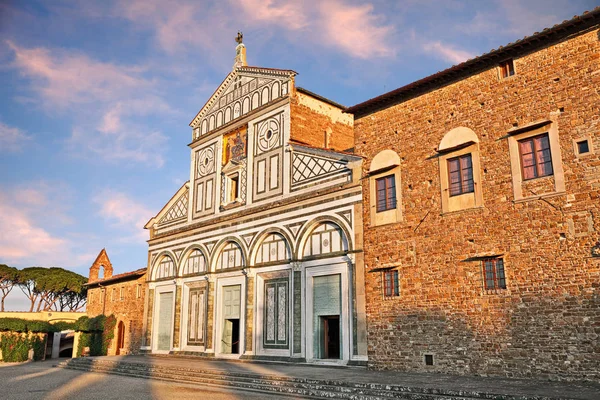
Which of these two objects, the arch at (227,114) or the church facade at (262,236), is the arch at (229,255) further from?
the arch at (227,114)

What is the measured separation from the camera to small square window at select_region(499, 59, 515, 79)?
47.1ft

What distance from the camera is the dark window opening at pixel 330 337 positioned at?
722 inches

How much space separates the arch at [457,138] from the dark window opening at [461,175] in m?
0.41

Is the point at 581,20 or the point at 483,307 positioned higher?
the point at 581,20

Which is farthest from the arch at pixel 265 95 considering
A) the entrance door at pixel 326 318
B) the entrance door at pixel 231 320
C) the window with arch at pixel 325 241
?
the entrance door at pixel 326 318

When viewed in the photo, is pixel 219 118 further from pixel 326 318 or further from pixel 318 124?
pixel 326 318

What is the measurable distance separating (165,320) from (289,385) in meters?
15.0

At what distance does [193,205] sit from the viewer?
2652 centimetres

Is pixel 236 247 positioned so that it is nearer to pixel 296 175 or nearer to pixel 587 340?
pixel 296 175

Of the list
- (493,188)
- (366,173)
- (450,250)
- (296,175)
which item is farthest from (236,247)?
(493,188)

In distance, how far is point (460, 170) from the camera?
14984 mm

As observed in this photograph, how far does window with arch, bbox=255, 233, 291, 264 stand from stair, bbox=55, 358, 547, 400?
5.60 metres

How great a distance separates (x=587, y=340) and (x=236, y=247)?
15.0 m

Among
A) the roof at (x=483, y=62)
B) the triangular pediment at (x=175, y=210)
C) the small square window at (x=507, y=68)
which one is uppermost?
the roof at (x=483, y=62)
